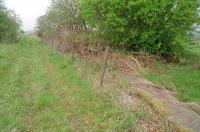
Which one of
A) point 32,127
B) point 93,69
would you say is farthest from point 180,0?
point 32,127

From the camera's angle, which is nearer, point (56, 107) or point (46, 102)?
point (56, 107)

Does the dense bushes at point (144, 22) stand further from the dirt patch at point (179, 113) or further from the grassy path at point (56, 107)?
the dirt patch at point (179, 113)

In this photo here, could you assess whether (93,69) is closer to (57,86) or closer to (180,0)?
(57,86)

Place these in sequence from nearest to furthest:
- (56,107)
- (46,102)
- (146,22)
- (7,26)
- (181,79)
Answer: (56,107), (46,102), (181,79), (146,22), (7,26)

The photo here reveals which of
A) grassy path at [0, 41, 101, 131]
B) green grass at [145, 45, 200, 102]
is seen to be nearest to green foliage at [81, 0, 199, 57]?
green grass at [145, 45, 200, 102]

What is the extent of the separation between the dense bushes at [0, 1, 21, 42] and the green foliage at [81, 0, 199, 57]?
22.8 metres

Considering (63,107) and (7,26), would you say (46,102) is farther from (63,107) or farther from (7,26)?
(7,26)

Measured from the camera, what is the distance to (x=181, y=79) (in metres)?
14.2

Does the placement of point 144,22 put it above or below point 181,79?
above

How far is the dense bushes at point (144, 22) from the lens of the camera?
1777 cm

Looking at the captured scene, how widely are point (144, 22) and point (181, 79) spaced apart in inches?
202

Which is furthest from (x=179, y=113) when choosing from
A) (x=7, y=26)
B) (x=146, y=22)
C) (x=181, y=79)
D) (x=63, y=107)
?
(x=7, y=26)

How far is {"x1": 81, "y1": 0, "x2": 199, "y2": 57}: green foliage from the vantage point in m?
17.8

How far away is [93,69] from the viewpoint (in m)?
13.8
